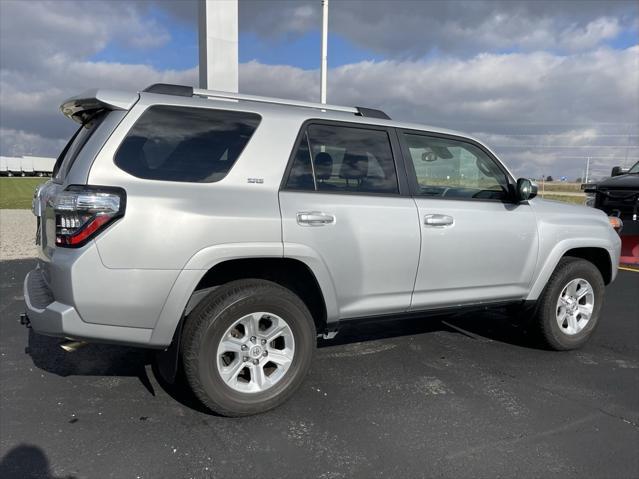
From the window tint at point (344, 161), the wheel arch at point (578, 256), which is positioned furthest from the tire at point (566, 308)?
the window tint at point (344, 161)

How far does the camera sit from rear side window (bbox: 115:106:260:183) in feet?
9.43

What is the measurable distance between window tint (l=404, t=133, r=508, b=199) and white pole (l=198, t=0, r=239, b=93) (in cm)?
781

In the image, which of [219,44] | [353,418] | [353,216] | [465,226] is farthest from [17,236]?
[465,226]

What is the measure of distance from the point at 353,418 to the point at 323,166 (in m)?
1.67

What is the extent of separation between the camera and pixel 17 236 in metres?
11.9

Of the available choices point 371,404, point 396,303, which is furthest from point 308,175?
point 371,404

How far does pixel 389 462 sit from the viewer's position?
9.07 feet

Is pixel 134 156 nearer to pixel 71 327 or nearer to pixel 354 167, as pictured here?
pixel 71 327

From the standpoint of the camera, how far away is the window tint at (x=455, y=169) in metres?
3.94

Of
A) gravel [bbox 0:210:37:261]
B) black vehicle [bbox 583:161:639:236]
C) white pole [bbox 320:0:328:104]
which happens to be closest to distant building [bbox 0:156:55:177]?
gravel [bbox 0:210:37:261]

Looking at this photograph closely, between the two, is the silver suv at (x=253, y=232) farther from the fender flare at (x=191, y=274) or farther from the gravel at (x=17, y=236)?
the gravel at (x=17, y=236)

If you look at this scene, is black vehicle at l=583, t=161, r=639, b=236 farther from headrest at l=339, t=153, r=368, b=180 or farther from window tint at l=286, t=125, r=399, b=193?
headrest at l=339, t=153, r=368, b=180

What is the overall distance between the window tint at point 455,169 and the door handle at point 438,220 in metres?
0.23

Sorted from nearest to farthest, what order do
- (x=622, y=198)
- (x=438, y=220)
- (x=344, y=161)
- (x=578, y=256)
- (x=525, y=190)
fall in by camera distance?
(x=344, y=161) → (x=438, y=220) → (x=525, y=190) → (x=578, y=256) → (x=622, y=198)
